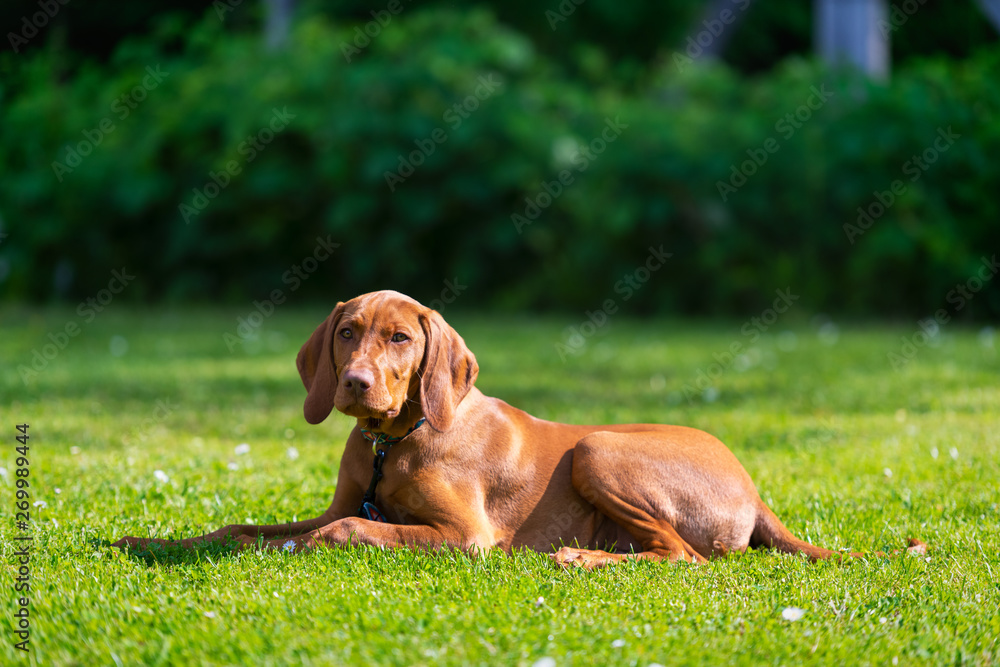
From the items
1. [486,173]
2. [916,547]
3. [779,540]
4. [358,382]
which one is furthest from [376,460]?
[486,173]

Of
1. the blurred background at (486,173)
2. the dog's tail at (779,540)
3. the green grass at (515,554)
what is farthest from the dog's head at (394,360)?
the blurred background at (486,173)

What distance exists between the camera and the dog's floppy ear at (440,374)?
3.77m

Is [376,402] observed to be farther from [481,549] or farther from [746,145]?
[746,145]

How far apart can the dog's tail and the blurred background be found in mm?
9377

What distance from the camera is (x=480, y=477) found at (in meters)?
3.90

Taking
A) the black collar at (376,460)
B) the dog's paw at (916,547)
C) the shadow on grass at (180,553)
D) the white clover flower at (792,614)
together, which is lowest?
the dog's paw at (916,547)

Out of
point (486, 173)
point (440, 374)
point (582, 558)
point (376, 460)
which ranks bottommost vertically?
point (582, 558)

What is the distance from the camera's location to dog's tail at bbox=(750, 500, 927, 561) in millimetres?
3887

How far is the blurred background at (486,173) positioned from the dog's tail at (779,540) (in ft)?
30.8

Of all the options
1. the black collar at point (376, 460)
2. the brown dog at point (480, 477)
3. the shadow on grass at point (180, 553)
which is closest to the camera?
the shadow on grass at point (180, 553)

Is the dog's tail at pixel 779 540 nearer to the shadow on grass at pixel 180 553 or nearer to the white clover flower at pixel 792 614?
the white clover flower at pixel 792 614

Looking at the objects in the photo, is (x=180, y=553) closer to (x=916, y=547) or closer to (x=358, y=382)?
(x=358, y=382)

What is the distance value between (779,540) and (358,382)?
1776 mm

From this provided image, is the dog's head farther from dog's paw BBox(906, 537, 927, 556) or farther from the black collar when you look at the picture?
dog's paw BBox(906, 537, 927, 556)
